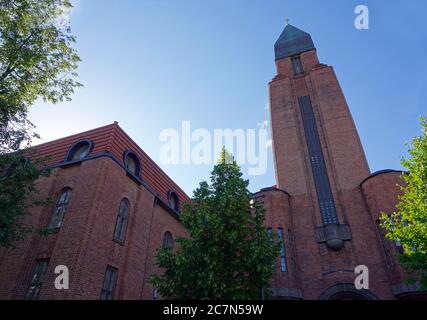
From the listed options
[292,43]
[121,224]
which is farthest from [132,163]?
[292,43]

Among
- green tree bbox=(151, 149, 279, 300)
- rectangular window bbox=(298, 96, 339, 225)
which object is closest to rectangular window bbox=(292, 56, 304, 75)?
rectangular window bbox=(298, 96, 339, 225)

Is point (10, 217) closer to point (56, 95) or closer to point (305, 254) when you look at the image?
point (56, 95)

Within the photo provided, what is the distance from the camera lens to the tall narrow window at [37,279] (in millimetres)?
12211

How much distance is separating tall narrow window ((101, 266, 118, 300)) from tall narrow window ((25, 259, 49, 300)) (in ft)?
8.52

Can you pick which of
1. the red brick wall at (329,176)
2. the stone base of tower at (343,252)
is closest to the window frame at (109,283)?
the stone base of tower at (343,252)

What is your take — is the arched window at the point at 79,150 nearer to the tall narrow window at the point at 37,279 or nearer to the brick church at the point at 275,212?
the brick church at the point at 275,212

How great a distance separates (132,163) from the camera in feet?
58.7

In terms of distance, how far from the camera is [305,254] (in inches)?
811

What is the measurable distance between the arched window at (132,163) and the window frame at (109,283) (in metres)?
5.61

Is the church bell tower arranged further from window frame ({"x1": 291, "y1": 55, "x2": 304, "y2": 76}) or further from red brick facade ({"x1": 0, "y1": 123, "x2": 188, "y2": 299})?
red brick facade ({"x1": 0, "y1": 123, "x2": 188, "y2": 299})

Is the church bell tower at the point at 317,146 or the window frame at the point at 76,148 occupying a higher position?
the church bell tower at the point at 317,146

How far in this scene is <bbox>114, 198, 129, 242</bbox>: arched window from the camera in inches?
594
